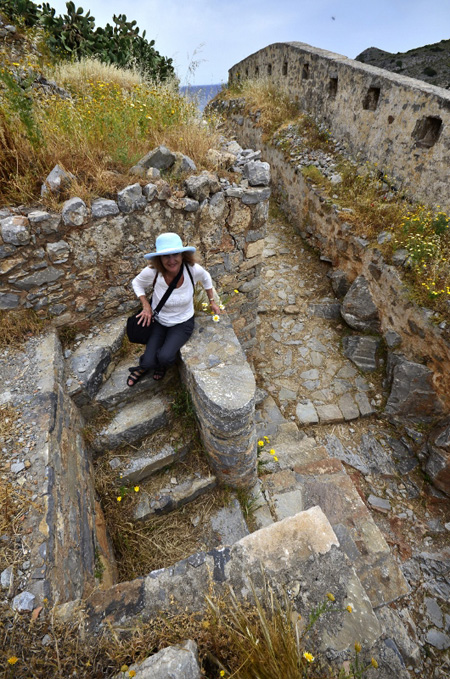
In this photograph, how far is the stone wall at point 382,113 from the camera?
5.23 meters

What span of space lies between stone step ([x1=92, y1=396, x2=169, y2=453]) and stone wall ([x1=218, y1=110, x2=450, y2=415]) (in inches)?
141

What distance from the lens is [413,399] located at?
4.61 m

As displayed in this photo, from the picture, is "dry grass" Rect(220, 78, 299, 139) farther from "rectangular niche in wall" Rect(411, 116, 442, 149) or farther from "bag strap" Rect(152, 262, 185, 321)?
"bag strap" Rect(152, 262, 185, 321)

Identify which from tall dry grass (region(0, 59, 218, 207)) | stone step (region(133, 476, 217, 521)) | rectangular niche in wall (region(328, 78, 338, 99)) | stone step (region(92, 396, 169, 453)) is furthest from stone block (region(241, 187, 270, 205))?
rectangular niche in wall (region(328, 78, 338, 99))

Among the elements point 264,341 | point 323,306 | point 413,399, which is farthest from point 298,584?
point 323,306

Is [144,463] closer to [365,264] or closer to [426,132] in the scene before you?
[365,264]

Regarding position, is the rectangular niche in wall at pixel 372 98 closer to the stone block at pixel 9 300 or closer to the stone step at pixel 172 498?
the stone block at pixel 9 300

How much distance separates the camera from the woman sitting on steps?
116 inches

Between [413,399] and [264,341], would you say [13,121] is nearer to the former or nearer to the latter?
[264,341]

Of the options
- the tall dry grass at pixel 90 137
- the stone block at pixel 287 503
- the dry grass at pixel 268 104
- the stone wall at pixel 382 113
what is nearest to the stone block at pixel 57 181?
A: the tall dry grass at pixel 90 137

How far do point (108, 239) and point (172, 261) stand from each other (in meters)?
0.89

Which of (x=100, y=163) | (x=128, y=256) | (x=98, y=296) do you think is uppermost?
(x=100, y=163)

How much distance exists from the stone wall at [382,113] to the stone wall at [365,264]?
1236 mm

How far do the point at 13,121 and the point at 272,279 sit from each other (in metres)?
4.77
